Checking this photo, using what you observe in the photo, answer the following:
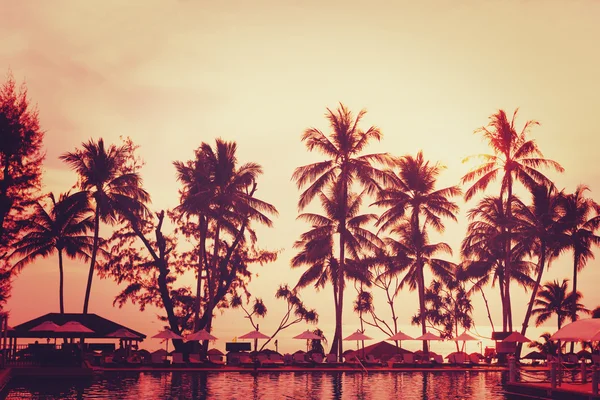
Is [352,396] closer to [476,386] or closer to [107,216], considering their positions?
[476,386]

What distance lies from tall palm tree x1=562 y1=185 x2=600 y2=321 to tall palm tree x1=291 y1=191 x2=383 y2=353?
14596mm

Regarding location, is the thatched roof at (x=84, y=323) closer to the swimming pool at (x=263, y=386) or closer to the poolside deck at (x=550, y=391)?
the swimming pool at (x=263, y=386)

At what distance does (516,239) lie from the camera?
5312cm

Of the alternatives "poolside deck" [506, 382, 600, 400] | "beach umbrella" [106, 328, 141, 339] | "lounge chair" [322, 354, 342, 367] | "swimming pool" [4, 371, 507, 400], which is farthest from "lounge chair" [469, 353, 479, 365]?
"beach umbrella" [106, 328, 141, 339]

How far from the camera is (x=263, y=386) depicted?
32312 mm

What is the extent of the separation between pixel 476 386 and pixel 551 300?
33.7m

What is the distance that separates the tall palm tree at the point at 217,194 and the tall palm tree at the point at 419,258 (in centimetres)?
1145

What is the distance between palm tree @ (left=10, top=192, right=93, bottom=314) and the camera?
52.3m

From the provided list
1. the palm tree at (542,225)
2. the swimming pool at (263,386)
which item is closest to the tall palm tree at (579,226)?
the palm tree at (542,225)

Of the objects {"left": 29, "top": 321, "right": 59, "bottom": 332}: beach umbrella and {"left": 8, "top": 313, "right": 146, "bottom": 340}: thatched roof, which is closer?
{"left": 29, "top": 321, "right": 59, "bottom": 332}: beach umbrella

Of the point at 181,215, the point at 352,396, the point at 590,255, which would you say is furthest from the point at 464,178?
the point at 352,396

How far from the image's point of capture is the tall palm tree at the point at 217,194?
5084 cm

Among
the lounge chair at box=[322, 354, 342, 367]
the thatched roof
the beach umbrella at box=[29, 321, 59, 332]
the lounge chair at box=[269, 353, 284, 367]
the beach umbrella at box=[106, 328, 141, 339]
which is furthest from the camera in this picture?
the lounge chair at box=[322, 354, 342, 367]

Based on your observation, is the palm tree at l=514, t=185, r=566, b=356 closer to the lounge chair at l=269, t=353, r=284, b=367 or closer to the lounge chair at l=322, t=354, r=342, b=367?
the lounge chair at l=322, t=354, r=342, b=367
